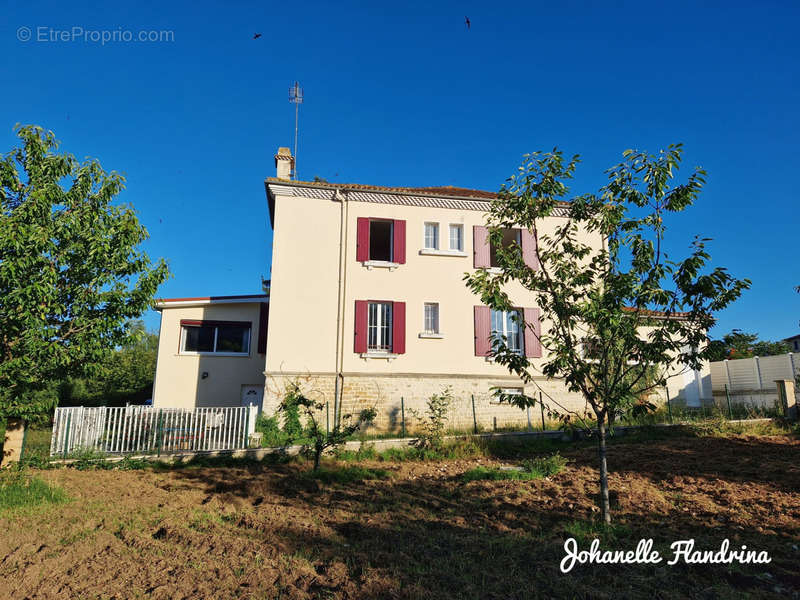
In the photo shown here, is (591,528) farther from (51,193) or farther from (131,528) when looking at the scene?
(51,193)

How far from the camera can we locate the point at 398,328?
1545 centimetres

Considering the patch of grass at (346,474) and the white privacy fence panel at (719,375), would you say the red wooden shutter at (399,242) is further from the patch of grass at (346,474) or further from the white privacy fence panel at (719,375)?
the white privacy fence panel at (719,375)

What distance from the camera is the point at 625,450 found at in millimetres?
11125

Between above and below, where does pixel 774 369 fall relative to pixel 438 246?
below

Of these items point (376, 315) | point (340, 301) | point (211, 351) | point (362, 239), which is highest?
point (362, 239)

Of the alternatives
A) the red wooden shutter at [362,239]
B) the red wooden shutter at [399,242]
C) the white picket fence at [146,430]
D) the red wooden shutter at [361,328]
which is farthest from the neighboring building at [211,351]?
the red wooden shutter at [399,242]

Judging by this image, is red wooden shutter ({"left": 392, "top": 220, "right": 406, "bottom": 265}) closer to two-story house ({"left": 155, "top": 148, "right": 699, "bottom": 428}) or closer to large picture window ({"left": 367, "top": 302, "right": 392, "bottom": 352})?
two-story house ({"left": 155, "top": 148, "right": 699, "bottom": 428})

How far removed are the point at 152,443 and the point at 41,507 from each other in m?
4.40

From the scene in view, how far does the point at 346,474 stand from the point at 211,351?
9397mm

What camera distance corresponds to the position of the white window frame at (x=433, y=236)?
1656 cm

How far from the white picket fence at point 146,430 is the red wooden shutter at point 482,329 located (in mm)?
7548

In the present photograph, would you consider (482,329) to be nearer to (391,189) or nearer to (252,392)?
(391,189)

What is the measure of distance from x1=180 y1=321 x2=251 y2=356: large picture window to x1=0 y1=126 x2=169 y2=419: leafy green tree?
292 inches

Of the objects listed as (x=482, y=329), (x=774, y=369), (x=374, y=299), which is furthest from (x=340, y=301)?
(x=774, y=369)
